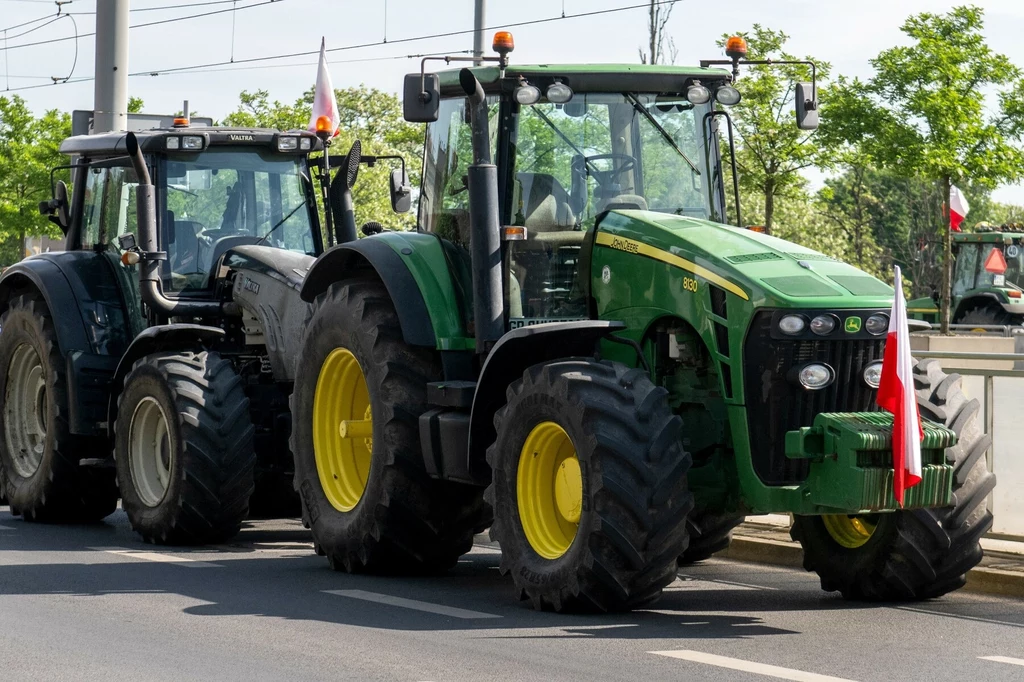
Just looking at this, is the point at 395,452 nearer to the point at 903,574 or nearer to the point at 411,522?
the point at 411,522

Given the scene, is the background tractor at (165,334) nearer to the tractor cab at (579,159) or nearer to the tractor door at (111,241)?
the tractor door at (111,241)

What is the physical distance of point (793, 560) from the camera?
1112 centimetres

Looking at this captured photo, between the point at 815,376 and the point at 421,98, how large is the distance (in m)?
2.58

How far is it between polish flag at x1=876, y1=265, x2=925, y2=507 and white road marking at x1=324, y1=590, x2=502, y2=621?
2.16 meters

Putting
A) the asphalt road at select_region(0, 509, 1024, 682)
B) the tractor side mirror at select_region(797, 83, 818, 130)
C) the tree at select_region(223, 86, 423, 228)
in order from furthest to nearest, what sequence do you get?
the tree at select_region(223, 86, 423, 228) → the tractor side mirror at select_region(797, 83, 818, 130) → the asphalt road at select_region(0, 509, 1024, 682)

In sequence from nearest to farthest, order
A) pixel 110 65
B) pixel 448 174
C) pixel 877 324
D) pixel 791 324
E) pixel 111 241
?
pixel 791 324 → pixel 877 324 → pixel 448 174 → pixel 111 241 → pixel 110 65

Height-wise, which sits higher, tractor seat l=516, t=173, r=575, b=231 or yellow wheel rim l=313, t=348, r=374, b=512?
tractor seat l=516, t=173, r=575, b=231

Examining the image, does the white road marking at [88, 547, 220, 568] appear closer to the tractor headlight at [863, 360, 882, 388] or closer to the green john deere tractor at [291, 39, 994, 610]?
the green john deere tractor at [291, 39, 994, 610]

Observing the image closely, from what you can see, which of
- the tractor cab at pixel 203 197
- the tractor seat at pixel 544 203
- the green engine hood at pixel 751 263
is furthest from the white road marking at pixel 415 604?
the tractor cab at pixel 203 197

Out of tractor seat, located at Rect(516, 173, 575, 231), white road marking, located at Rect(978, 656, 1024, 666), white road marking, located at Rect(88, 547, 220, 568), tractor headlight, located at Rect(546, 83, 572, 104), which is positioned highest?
tractor headlight, located at Rect(546, 83, 572, 104)

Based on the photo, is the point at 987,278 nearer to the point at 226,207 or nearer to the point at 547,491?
the point at 226,207

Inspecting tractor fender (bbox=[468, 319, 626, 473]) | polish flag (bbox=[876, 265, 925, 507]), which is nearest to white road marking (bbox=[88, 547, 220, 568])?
tractor fender (bbox=[468, 319, 626, 473])

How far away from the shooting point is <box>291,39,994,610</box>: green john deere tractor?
838cm

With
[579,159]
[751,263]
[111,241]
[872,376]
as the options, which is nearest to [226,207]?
[111,241]
